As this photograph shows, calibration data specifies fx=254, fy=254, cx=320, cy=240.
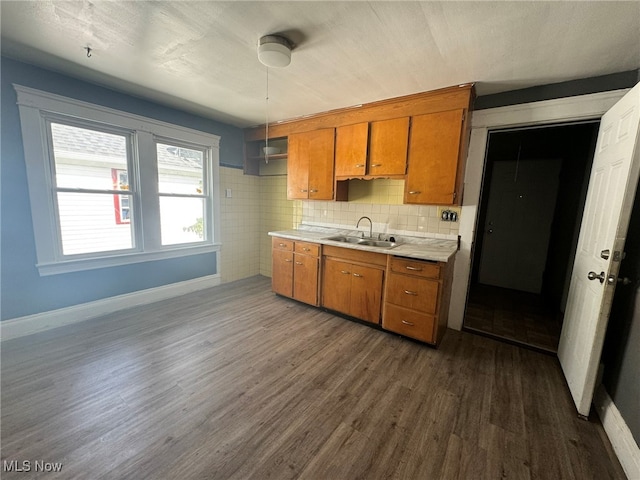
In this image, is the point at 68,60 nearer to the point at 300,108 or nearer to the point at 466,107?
the point at 300,108

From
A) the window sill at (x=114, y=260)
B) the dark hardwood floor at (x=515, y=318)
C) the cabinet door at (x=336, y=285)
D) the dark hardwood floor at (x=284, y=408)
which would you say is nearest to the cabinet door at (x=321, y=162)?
the cabinet door at (x=336, y=285)

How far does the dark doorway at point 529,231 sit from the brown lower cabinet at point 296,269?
6.00ft

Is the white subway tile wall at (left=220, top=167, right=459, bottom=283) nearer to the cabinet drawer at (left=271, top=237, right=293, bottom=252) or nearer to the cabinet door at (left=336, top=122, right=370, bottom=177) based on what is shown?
the cabinet door at (left=336, top=122, right=370, bottom=177)

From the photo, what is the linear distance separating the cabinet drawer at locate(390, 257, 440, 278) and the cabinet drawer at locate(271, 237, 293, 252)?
53.8 inches

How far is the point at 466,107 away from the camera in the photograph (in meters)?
2.32

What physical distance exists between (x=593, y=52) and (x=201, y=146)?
402 cm

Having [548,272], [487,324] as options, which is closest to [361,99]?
[487,324]

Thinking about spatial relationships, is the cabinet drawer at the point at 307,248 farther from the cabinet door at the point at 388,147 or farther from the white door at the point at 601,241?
the white door at the point at 601,241

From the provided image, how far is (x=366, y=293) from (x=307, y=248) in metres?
0.91

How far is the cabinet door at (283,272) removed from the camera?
133 inches

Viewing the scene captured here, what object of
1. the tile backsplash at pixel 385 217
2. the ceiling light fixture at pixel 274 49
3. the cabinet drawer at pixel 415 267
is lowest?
the cabinet drawer at pixel 415 267

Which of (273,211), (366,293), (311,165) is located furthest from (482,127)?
(273,211)

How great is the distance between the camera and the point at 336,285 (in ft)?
9.77

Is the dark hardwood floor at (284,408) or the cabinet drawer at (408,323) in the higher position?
the cabinet drawer at (408,323)
